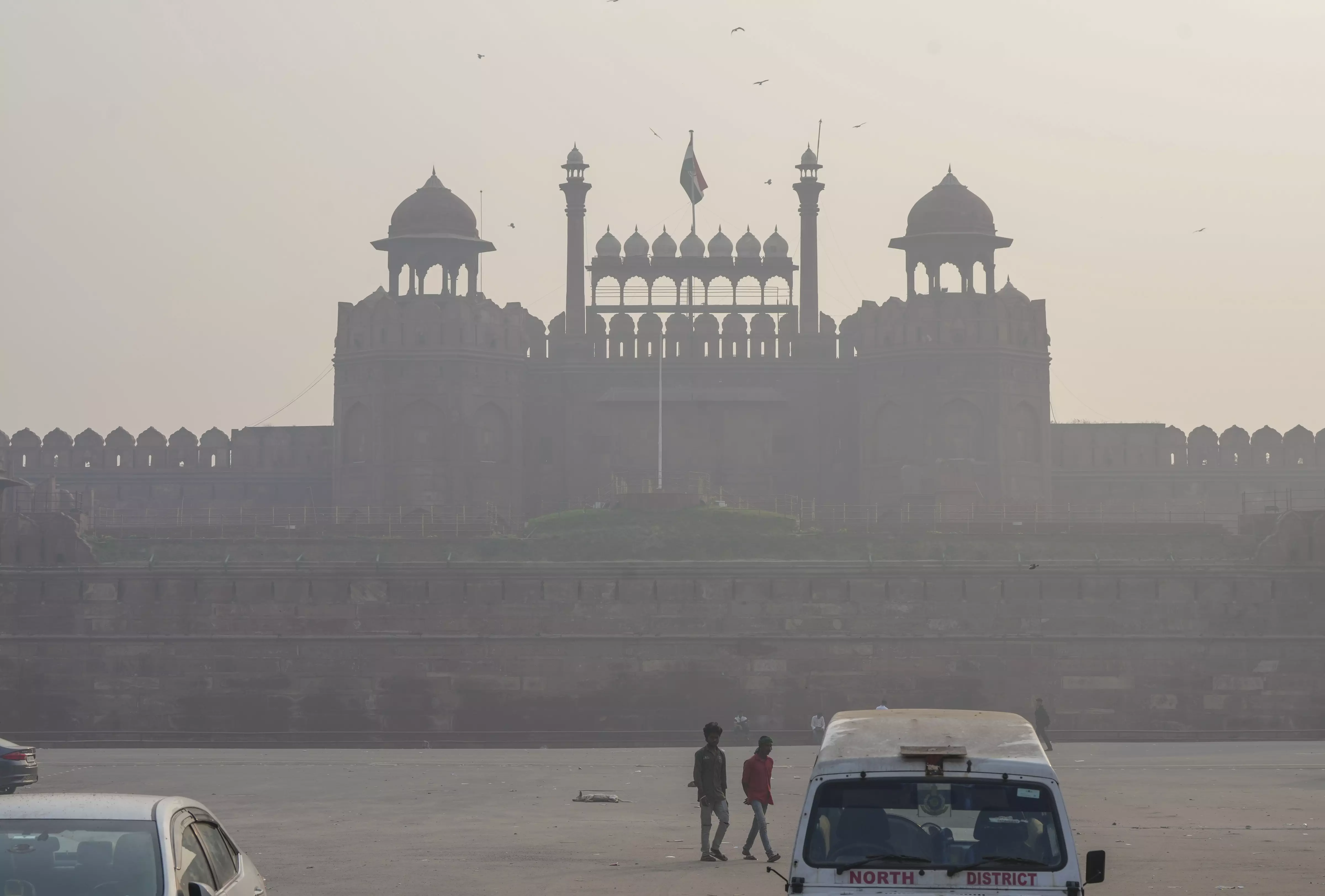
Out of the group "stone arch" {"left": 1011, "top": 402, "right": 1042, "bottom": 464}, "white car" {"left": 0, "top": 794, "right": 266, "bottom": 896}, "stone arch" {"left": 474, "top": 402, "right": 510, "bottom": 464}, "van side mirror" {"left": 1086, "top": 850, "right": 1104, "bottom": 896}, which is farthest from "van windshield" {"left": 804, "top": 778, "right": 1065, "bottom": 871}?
"stone arch" {"left": 1011, "top": 402, "right": 1042, "bottom": 464}

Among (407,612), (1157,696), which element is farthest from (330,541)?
(1157,696)

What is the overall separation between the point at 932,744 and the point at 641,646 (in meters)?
25.2

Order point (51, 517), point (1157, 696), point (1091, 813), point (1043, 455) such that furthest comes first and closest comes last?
point (1043, 455)
point (51, 517)
point (1157, 696)
point (1091, 813)

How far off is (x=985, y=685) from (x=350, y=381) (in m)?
18.9

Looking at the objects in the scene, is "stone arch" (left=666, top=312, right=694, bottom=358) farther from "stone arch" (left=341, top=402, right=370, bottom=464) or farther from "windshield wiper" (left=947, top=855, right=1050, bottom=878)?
"windshield wiper" (left=947, top=855, right=1050, bottom=878)

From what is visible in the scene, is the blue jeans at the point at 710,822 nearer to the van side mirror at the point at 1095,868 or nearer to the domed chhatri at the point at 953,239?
the van side mirror at the point at 1095,868

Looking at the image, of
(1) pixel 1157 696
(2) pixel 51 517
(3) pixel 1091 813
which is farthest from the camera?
(2) pixel 51 517

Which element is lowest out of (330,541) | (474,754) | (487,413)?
(474,754)

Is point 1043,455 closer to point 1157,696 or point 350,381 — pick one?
point 1157,696

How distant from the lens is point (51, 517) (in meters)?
35.0

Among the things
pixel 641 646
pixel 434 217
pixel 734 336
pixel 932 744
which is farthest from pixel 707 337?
pixel 932 744

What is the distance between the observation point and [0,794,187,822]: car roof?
6730 millimetres

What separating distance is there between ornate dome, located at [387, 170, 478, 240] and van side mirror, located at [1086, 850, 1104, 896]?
39391 millimetres

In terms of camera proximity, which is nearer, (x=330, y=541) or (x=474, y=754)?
(x=474, y=754)
